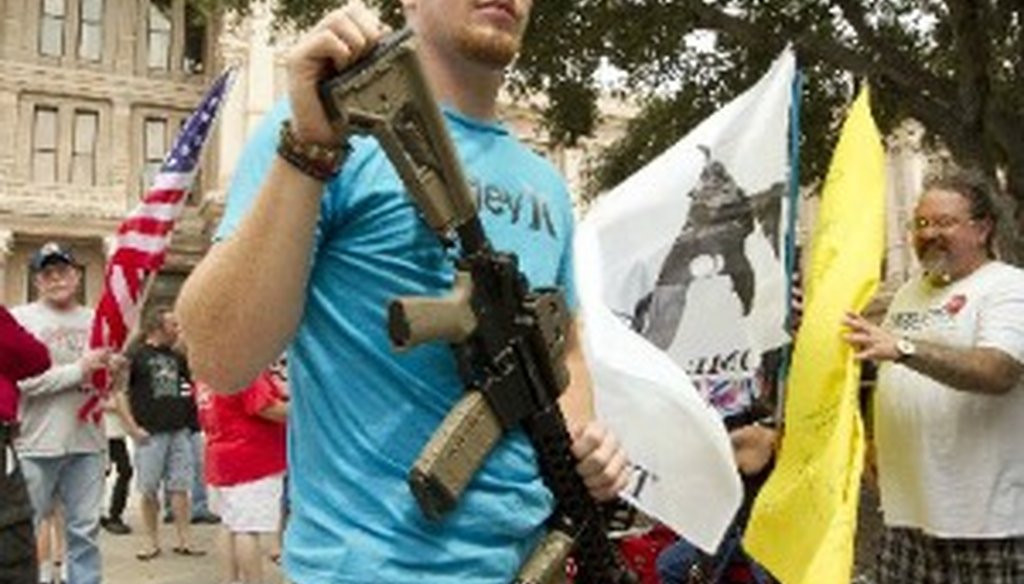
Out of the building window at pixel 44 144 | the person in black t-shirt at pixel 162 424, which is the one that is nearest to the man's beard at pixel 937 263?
the person in black t-shirt at pixel 162 424

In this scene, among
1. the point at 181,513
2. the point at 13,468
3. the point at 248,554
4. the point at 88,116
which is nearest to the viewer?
the point at 13,468

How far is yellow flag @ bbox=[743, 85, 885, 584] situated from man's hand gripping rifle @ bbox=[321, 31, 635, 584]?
1260 mm

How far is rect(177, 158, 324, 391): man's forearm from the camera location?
165cm

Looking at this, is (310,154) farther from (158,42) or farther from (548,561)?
(158,42)

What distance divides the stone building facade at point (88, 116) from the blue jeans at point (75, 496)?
28.0 m

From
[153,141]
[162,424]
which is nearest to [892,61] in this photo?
[162,424]

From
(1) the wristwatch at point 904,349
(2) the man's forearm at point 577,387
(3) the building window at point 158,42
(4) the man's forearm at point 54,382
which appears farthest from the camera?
(3) the building window at point 158,42

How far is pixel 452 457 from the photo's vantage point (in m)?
1.74

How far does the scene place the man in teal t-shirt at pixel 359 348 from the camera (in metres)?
1.67

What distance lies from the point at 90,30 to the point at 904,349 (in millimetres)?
36690

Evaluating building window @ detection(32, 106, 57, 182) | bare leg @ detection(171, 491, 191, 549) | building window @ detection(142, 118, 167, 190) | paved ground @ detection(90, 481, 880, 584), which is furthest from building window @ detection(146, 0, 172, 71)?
bare leg @ detection(171, 491, 191, 549)

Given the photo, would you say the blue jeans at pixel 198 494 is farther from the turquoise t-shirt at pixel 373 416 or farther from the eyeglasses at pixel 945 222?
the turquoise t-shirt at pixel 373 416

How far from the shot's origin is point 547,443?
1.91 meters

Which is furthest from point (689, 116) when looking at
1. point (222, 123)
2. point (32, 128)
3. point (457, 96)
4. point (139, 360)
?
point (32, 128)
